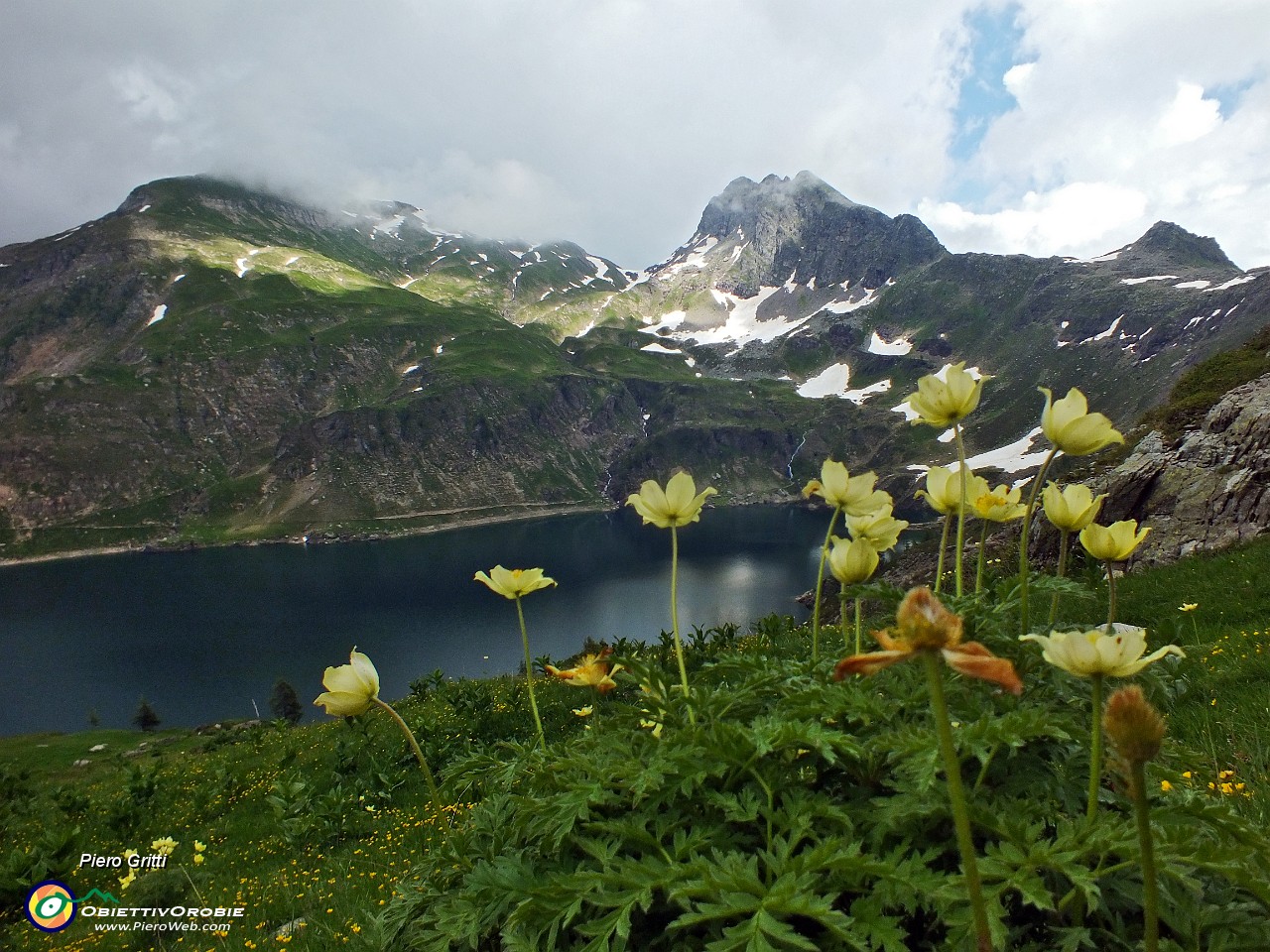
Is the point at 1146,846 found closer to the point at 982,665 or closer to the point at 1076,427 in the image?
the point at 982,665

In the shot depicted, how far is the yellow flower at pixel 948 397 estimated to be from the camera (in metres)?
3.55

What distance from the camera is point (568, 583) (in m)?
102

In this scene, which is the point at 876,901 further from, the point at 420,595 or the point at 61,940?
the point at 420,595

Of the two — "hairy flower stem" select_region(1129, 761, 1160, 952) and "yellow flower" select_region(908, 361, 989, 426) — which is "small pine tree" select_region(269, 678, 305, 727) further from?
"hairy flower stem" select_region(1129, 761, 1160, 952)

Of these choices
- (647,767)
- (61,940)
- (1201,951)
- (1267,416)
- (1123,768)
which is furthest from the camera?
(1267,416)

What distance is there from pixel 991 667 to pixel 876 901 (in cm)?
124

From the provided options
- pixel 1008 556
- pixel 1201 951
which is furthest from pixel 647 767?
pixel 1008 556

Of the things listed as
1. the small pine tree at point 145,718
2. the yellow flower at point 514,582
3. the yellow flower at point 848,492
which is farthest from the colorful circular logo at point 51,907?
the small pine tree at point 145,718

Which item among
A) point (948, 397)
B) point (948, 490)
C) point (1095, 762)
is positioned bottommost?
point (1095, 762)

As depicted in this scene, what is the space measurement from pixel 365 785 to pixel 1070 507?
391 inches

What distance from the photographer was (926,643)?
142 centimetres

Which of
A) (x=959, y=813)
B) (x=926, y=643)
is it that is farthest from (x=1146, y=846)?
(x=926, y=643)

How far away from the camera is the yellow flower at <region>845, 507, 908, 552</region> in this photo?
3703 millimetres

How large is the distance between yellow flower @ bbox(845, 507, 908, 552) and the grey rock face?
12485 millimetres
